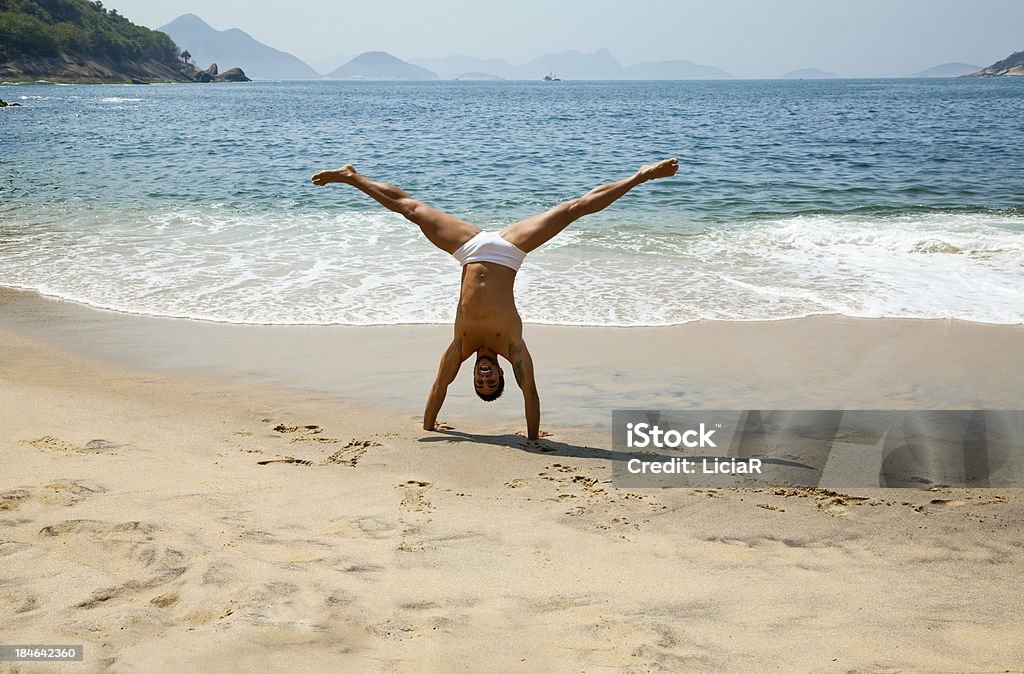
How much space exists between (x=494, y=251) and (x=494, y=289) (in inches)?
10.6

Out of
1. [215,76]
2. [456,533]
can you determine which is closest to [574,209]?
[456,533]

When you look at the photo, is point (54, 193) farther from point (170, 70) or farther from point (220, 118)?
point (170, 70)

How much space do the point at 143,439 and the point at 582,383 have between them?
3.38m

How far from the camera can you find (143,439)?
5582mm

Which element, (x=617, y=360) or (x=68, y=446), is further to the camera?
(x=617, y=360)

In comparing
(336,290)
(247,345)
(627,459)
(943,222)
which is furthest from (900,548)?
(943,222)

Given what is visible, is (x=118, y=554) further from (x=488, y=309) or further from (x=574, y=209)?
(x=574, y=209)

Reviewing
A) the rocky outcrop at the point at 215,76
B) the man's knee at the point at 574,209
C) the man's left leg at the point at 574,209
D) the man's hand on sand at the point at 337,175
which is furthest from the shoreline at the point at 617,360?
the rocky outcrop at the point at 215,76

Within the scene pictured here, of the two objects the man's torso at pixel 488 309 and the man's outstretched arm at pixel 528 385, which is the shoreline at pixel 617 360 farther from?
the man's torso at pixel 488 309

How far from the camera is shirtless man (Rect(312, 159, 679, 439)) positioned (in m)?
5.86

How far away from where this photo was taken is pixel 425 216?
6.18 m

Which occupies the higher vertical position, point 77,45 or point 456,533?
point 77,45

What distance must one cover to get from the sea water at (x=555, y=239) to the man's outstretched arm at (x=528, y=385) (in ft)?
10.1

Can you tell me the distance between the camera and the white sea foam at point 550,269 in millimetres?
9453
